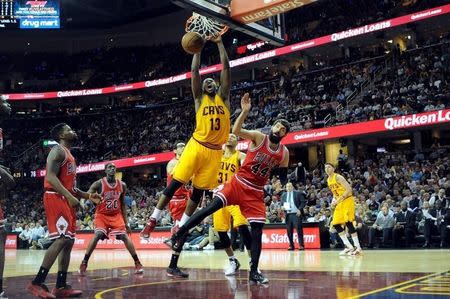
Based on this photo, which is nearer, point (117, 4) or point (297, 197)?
point (297, 197)

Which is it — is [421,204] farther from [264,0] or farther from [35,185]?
[35,185]

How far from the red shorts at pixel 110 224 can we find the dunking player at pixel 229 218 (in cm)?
196

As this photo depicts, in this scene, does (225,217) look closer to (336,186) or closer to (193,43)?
(193,43)

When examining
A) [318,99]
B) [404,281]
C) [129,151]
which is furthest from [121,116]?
[404,281]

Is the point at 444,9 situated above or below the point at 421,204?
above

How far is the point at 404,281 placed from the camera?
18.5ft

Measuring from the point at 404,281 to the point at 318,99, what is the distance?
67.9 ft

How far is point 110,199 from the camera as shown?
877 cm

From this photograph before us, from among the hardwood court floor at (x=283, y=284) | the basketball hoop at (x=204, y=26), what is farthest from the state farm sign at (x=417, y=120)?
the basketball hoop at (x=204, y=26)

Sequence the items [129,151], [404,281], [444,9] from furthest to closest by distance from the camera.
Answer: [129,151] < [444,9] < [404,281]

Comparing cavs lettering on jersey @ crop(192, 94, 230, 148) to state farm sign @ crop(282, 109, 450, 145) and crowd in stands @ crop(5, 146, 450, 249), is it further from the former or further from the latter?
state farm sign @ crop(282, 109, 450, 145)

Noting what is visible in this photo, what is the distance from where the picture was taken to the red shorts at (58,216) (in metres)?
5.50

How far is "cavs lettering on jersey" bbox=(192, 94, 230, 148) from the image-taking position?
20.7 ft

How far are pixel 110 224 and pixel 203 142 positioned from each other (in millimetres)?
3305
